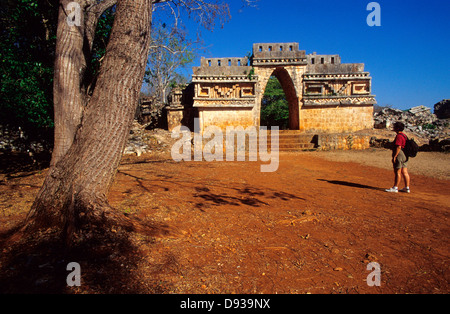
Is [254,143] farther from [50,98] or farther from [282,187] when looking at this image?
[50,98]

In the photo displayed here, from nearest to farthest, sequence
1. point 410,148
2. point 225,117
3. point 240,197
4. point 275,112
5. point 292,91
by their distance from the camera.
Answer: point 240,197 → point 410,148 → point 225,117 → point 292,91 → point 275,112

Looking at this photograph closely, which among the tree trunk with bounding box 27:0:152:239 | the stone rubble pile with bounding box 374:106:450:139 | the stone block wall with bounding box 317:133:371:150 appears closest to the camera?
the tree trunk with bounding box 27:0:152:239

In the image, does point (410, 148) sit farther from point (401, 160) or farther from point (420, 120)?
point (420, 120)

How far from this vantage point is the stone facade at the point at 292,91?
44.5ft

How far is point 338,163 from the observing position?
8586 mm

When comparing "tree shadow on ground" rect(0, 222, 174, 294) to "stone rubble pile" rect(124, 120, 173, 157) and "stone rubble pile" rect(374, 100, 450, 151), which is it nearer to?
"stone rubble pile" rect(124, 120, 173, 157)

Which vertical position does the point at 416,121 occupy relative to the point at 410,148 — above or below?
above

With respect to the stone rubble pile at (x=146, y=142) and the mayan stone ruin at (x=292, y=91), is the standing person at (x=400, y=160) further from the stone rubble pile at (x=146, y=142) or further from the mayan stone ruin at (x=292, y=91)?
the mayan stone ruin at (x=292, y=91)

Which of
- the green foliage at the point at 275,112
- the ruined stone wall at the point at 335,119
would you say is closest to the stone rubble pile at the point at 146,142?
the ruined stone wall at the point at 335,119

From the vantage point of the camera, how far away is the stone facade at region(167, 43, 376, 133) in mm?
13570

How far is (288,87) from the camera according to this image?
1492 centimetres

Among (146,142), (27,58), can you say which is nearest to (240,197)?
(27,58)

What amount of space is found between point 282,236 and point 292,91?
1338 cm

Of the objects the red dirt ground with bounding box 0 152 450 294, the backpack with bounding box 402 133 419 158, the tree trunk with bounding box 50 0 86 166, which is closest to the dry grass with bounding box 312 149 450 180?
the red dirt ground with bounding box 0 152 450 294
